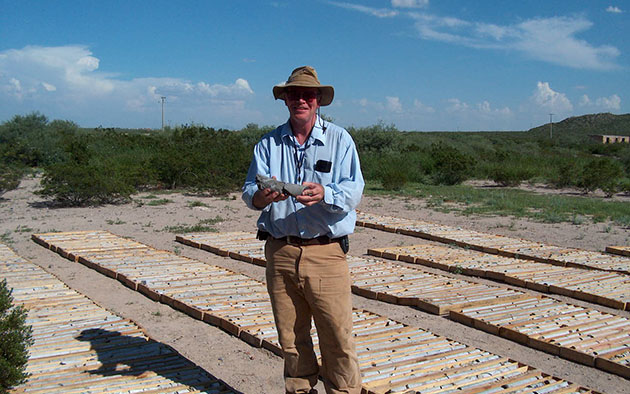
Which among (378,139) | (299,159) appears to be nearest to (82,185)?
(299,159)

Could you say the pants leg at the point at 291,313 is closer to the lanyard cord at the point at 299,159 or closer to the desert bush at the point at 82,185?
the lanyard cord at the point at 299,159

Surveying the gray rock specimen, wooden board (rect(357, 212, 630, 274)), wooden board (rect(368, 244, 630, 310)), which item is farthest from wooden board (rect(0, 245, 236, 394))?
wooden board (rect(357, 212, 630, 274))

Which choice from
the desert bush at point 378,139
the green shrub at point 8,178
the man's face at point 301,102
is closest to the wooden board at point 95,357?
the man's face at point 301,102

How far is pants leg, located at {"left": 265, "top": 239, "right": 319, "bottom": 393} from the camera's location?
2969 millimetres

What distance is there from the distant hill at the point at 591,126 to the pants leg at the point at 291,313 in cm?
9112

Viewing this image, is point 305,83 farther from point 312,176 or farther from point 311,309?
point 311,309

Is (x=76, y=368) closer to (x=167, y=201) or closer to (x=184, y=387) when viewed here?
(x=184, y=387)

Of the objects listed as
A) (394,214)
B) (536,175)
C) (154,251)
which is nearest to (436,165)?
(536,175)

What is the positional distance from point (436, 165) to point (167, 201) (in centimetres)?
1103

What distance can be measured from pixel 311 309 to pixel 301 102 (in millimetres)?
→ 1028

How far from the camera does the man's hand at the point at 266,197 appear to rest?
9.04 ft

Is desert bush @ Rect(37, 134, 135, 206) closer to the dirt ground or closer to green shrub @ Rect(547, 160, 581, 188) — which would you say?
the dirt ground

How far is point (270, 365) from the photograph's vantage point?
437cm

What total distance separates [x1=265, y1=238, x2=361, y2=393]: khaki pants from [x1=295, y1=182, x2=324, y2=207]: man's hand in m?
0.28
